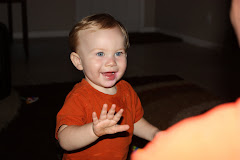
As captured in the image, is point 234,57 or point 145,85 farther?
point 234,57

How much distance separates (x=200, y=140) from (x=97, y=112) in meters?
0.78

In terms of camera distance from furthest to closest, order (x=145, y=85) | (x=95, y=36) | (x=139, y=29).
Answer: (x=139, y=29), (x=145, y=85), (x=95, y=36)

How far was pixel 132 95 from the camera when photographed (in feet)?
3.70

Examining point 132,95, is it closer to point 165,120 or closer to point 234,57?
point 165,120

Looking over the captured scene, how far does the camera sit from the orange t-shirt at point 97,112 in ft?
3.14

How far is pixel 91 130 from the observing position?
34.1 inches

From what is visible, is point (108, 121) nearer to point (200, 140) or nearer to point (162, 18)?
point (200, 140)

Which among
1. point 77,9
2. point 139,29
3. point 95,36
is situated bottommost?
point 139,29

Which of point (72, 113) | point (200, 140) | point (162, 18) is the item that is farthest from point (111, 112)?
point (162, 18)

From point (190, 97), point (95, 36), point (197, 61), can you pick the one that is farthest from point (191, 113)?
point (197, 61)

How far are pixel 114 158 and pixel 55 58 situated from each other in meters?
2.79

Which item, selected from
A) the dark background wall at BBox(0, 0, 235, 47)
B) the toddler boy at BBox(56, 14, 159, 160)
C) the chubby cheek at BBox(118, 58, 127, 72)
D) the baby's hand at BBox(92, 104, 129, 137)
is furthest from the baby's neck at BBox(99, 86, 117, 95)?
the dark background wall at BBox(0, 0, 235, 47)

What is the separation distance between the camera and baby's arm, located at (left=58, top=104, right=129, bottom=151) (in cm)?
83

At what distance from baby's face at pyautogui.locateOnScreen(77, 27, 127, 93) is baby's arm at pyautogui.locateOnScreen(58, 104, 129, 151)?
15 cm
